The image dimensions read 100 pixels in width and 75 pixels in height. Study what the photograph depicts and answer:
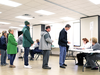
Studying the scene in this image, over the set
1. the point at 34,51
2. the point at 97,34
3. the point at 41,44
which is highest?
the point at 97,34

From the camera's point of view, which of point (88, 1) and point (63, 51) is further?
point (88, 1)

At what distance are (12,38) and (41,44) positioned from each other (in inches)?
43.1

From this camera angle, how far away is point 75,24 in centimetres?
1001

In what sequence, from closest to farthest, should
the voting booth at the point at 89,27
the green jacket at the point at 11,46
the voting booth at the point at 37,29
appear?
the green jacket at the point at 11,46
the voting booth at the point at 89,27
the voting booth at the point at 37,29

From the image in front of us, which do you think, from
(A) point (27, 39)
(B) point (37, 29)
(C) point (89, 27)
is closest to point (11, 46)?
(A) point (27, 39)

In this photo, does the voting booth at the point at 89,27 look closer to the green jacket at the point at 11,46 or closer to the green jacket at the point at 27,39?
the green jacket at the point at 27,39

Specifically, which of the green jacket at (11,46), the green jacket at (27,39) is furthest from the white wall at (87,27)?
the green jacket at (11,46)

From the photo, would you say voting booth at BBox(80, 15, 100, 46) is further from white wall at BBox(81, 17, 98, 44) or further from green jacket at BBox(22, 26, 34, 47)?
green jacket at BBox(22, 26, 34, 47)

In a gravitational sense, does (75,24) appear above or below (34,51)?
above

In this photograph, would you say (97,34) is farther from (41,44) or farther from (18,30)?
(18,30)

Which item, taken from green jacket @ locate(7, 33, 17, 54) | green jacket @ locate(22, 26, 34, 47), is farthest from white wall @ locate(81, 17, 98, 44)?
green jacket @ locate(7, 33, 17, 54)

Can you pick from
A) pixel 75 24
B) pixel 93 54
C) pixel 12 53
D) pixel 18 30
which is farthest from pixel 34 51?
pixel 18 30

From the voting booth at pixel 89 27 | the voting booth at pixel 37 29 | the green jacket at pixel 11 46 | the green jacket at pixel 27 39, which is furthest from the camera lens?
the voting booth at pixel 37 29

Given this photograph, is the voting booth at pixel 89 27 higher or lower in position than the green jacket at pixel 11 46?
higher
